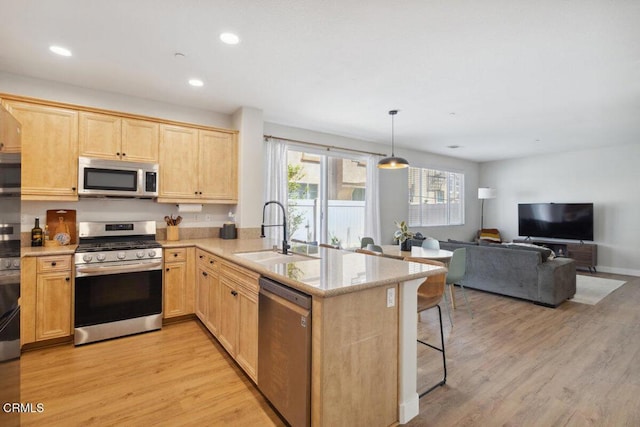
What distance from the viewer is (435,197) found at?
24.8 ft

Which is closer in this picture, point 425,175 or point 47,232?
point 47,232

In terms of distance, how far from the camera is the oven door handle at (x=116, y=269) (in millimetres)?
2977

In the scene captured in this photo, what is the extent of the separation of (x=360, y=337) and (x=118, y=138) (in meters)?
3.41

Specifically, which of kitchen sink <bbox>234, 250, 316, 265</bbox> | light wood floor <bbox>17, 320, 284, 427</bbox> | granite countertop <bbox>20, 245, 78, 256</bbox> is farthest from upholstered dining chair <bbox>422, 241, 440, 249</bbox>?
granite countertop <bbox>20, 245, 78, 256</bbox>

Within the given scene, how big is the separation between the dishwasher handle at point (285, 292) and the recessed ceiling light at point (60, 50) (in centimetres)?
267

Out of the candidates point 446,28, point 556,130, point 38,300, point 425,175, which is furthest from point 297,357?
point 425,175

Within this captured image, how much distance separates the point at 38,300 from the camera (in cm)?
288

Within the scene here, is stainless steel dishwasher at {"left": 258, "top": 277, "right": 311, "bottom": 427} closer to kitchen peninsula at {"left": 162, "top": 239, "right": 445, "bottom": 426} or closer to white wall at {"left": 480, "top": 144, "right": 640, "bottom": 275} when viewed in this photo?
kitchen peninsula at {"left": 162, "top": 239, "right": 445, "bottom": 426}

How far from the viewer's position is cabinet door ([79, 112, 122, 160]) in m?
A: 3.29

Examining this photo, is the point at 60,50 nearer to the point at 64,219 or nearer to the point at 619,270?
the point at 64,219

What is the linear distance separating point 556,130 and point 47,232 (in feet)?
24.2

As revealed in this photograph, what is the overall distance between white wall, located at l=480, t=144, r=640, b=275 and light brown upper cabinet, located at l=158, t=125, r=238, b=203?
735 cm

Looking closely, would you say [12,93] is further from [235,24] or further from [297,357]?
[297,357]

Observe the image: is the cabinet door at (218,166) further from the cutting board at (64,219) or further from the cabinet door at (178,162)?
the cutting board at (64,219)
